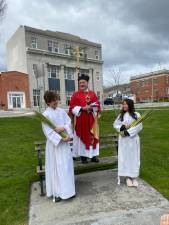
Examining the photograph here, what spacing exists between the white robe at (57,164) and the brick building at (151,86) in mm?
76551

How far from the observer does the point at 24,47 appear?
42.8 m

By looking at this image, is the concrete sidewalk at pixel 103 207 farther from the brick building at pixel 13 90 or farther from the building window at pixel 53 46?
the building window at pixel 53 46

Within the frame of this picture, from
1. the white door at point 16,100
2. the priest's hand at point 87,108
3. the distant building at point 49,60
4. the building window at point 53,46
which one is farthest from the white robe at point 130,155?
the building window at point 53,46

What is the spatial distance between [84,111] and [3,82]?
35.8 m

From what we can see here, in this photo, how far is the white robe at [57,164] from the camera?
4270 millimetres

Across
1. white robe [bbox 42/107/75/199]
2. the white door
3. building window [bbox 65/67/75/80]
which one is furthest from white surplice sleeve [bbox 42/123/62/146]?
building window [bbox 65/67/75/80]

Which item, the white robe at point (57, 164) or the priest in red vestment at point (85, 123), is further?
the priest in red vestment at point (85, 123)

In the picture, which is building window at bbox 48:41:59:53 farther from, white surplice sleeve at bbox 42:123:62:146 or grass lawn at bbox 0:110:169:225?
white surplice sleeve at bbox 42:123:62:146

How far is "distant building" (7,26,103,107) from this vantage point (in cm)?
4288

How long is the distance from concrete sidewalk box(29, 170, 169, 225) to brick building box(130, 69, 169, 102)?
76.1 metres

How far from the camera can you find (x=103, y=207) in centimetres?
408

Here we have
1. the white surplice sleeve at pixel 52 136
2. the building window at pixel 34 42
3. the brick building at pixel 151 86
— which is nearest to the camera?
the white surplice sleeve at pixel 52 136

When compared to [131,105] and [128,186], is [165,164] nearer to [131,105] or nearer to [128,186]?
[128,186]

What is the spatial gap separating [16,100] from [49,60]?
10323 millimetres
